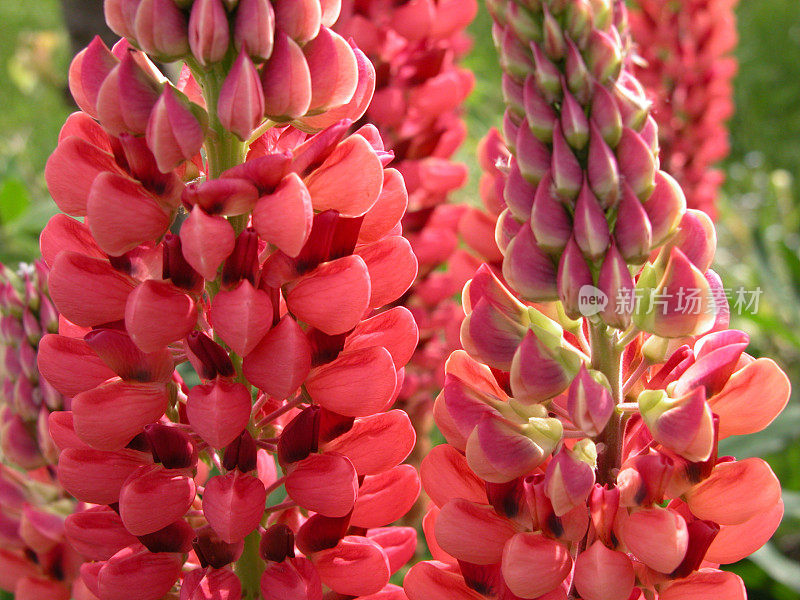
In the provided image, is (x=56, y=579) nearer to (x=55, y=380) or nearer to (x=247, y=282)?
(x=55, y=380)

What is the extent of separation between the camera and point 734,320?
145 cm

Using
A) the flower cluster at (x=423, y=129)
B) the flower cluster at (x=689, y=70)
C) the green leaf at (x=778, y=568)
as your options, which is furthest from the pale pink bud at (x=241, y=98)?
the flower cluster at (x=689, y=70)

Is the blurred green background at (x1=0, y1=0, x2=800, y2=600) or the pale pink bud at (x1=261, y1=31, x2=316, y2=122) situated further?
the blurred green background at (x1=0, y1=0, x2=800, y2=600)

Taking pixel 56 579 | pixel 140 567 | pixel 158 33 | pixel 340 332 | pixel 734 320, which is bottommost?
pixel 734 320

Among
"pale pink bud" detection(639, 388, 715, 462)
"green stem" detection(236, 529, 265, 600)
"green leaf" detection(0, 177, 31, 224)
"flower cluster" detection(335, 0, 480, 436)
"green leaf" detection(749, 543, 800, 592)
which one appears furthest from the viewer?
"green leaf" detection(0, 177, 31, 224)

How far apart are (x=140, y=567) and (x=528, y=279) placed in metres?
0.25

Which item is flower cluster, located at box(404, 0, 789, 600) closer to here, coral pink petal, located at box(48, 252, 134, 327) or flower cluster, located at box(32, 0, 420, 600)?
flower cluster, located at box(32, 0, 420, 600)

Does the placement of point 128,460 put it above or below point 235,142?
below

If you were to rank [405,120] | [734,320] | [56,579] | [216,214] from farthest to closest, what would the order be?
[734,320] → [405,120] → [56,579] → [216,214]

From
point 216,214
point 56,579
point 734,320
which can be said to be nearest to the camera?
point 216,214

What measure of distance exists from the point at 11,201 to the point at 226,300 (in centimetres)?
101

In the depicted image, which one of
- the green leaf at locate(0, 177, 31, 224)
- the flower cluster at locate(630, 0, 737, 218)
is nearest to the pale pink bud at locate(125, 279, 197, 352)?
the green leaf at locate(0, 177, 31, 224)

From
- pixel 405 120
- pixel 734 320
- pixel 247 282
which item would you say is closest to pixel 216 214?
pixel 247 282

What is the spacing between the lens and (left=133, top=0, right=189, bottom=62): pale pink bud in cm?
42
